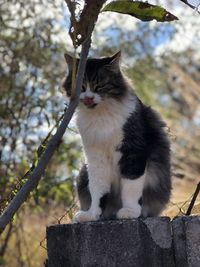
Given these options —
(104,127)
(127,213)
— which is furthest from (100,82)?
(127,213)

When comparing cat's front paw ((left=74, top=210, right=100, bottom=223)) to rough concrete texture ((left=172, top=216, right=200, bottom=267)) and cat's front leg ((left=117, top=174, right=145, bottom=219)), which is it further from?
rough concrete texture ((left=172, top=216, right=200, bottom=267))

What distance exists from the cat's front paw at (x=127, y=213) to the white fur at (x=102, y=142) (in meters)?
0.14

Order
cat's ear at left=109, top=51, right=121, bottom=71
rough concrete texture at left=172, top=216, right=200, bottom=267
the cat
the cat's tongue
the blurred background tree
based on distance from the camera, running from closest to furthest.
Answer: rough concrete texture at left=172, top=216, right=200, bottom=267 < the cat < the cat's tongue < cat's ear at left=109, top=51, right=121, bottom=71 < the blurred background tree

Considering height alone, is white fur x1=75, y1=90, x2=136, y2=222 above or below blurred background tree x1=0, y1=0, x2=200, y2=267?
above

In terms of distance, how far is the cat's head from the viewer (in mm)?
2883

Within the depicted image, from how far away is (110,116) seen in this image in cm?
286

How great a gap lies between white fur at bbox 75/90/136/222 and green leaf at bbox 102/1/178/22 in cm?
116

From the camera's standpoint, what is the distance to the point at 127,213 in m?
2.61

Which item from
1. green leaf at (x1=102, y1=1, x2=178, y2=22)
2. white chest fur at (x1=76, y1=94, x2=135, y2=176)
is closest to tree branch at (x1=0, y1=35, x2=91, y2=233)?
green leaf at (x1=102, y1=1, x2=178, y2=22)

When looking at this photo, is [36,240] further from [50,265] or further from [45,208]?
[50,265]

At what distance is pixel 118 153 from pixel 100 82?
0.41 metres

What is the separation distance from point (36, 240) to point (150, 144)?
10.8 feet

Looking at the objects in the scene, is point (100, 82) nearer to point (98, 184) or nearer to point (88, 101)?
point (88, 101)

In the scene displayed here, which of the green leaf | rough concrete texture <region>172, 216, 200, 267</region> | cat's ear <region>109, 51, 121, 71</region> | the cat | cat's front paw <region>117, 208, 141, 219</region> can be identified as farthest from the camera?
cat's ear <region>109, 51, 121, 71</region>
